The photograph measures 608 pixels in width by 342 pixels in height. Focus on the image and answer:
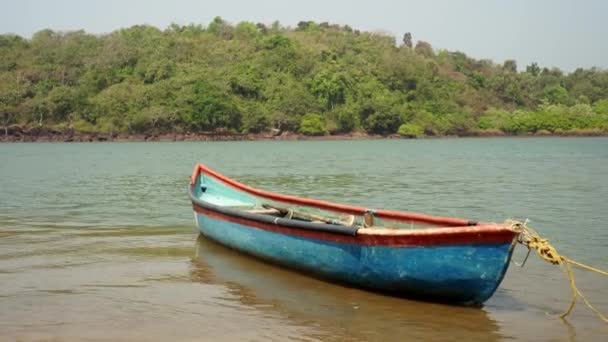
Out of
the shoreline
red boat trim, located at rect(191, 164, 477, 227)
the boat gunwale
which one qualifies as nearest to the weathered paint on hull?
the boat gunwale

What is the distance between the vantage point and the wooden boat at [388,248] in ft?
22.5

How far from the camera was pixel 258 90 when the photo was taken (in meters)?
93.6

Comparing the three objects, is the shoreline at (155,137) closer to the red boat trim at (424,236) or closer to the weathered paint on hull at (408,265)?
the weathered paint on hull at (408,265)

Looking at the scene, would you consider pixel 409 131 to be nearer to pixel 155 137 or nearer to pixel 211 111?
A: pixel 211 111

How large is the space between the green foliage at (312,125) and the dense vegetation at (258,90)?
0.15m

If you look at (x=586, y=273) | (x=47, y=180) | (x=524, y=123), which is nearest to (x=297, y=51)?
(x=524, y=123)

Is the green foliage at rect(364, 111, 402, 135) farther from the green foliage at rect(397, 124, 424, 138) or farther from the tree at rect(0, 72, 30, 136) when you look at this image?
the tree at rect(0, 72, 30, 136)

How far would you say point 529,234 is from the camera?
678 cm

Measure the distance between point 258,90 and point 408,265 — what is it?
87427 mm

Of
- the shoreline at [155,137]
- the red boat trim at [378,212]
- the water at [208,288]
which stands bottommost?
the shoreline at [155,137]

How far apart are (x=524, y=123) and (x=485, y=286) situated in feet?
331

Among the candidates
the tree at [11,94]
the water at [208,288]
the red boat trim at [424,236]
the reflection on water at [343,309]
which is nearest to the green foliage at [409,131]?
the tree at [11,94]

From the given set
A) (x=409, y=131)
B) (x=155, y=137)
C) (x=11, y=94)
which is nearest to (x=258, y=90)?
(x=155, y=137)

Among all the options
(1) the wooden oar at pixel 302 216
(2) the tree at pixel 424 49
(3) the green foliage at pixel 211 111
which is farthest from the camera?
(2) the tree at pixel 424 49
